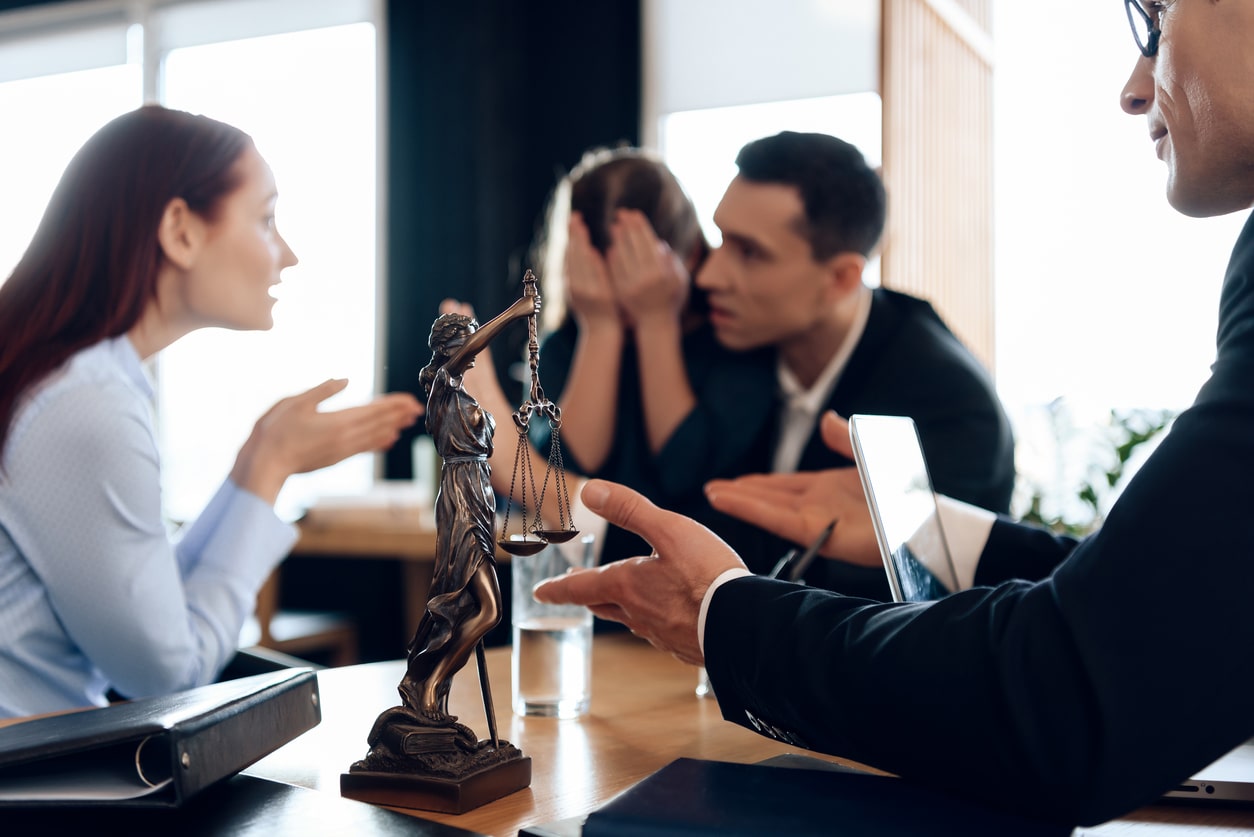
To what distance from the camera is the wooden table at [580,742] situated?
0.72 meters

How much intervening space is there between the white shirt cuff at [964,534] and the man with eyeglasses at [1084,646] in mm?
557

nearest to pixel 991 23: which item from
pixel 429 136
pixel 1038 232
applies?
pixel 1038 232

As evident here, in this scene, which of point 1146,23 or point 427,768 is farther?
point 1146,23

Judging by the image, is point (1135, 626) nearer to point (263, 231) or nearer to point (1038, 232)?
point (263, 231)

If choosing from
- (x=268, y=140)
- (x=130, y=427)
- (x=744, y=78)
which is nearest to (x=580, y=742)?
(x=130, y=427)

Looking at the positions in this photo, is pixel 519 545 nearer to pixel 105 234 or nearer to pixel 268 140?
pixel 105 234

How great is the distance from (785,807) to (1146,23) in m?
0.68

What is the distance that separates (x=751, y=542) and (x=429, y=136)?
3.20 meters

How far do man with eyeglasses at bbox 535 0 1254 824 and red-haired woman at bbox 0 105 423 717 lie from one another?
0.61 metres

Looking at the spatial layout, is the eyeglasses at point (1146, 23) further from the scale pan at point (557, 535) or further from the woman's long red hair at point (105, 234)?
the woman's long red hair at point (105, 234)

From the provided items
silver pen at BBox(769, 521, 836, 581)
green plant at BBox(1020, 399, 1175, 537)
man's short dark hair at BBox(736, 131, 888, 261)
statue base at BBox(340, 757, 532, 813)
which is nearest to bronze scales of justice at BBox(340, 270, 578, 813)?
statue base at BBox(340, 757, 532, 813)

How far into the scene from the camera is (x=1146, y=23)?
0.87 meters

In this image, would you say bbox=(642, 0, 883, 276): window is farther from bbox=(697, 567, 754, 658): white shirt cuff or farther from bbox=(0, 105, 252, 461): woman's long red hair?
bbox=(697, 567, 754, 658): white shirt cuff

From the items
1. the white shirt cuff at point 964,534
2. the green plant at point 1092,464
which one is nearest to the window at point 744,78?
the green plant at point 1092,464
